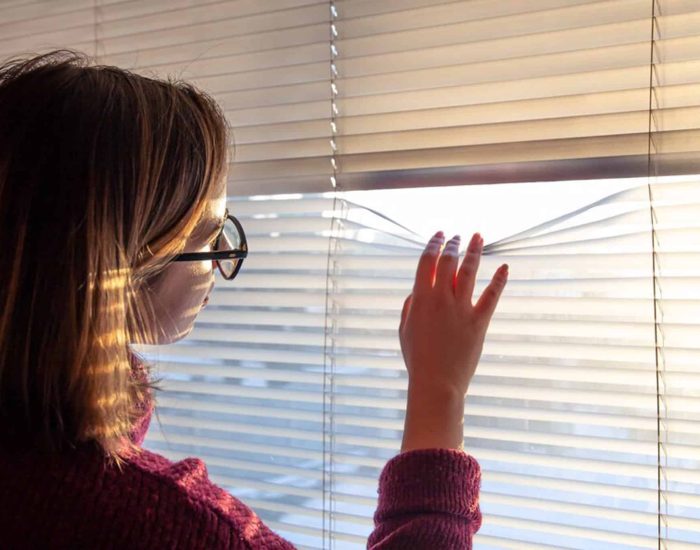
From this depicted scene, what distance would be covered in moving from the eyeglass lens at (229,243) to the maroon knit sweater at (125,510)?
30 cm

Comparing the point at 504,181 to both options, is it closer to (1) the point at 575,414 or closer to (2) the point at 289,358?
(1) the point at 575,414

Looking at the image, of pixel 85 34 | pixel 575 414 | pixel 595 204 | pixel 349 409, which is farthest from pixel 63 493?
pixel 85 34

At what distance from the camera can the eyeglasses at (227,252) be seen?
3.14ft

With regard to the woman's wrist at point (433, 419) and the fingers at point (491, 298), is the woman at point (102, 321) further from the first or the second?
the fingers at point (491, 298)

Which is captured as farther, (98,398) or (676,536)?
(676,536)

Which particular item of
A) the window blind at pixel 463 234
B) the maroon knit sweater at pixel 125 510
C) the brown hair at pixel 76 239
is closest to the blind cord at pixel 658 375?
the window blind at pixel 463 234

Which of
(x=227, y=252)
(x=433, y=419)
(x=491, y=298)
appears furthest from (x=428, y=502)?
(x=227, y=252)

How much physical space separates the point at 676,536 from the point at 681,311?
319mm

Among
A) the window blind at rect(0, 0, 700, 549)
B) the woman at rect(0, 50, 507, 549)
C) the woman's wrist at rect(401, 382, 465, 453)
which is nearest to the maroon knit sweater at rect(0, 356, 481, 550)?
the woman at rect(0, 50, 507, 549)

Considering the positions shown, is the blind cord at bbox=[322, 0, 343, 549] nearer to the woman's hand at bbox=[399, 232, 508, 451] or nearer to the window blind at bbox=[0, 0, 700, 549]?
the window blind at bbox=[0, 0, 700, 549]

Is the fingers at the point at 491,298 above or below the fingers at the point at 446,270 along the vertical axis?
below

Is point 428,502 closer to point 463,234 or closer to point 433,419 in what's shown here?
point 433,419

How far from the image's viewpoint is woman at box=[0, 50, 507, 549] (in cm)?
78

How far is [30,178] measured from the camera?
83cm
